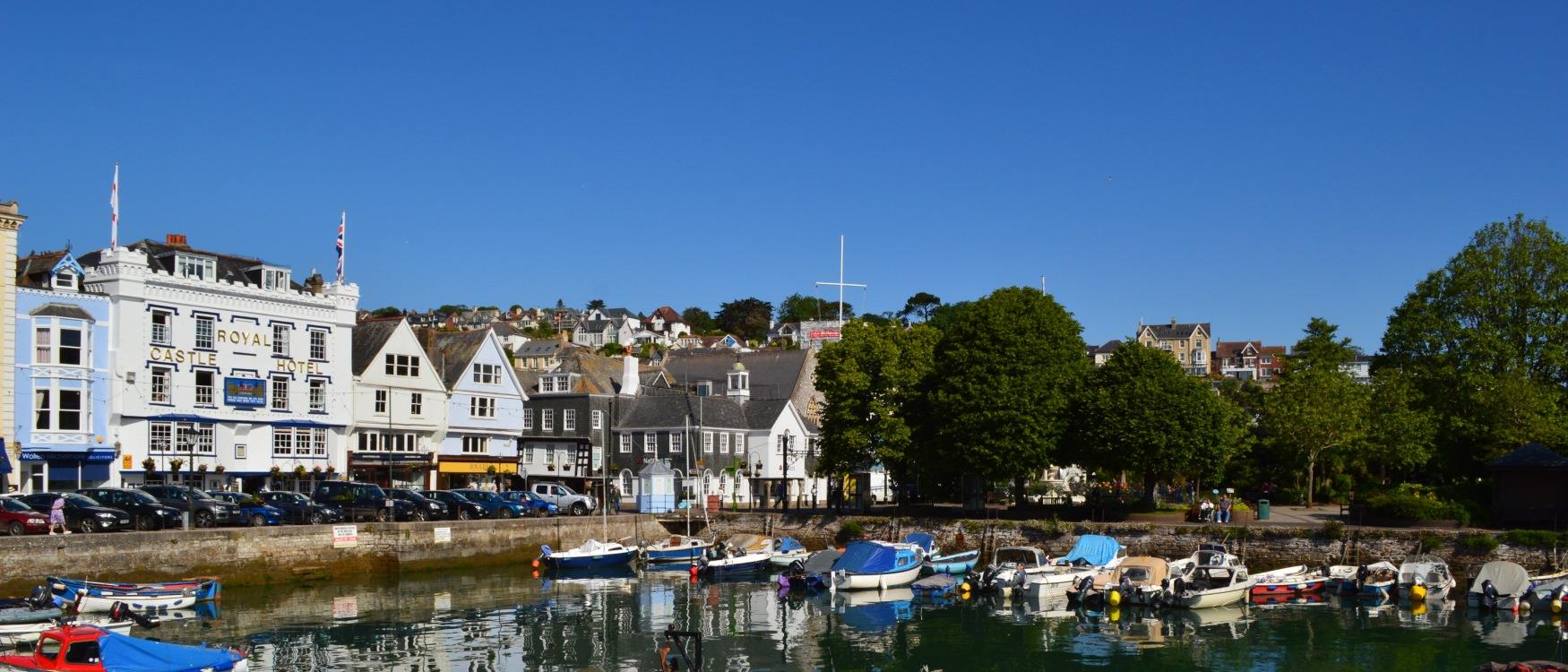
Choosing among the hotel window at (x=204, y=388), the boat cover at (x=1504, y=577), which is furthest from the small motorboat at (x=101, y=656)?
the boat cover at (x=1504, y=577)

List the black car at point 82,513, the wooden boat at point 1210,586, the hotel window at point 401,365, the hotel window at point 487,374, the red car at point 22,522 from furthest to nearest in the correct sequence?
the hotel window at point 487,374 < the hotel window at point 401,365 < the black car at point 82,513 < the wooden boat at point 1210,586 < the red car at point 22,522

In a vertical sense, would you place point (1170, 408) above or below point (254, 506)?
above

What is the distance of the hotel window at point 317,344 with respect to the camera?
6844 centimetres

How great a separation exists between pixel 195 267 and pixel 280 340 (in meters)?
5.66

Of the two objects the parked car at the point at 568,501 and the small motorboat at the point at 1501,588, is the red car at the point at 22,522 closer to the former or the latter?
the parked car at the point at 568,501

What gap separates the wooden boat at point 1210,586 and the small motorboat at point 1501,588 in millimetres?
7372

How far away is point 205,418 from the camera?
63000 millimetres

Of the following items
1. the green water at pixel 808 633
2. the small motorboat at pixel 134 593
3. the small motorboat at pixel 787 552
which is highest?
the small motorboat at pixel 134 593

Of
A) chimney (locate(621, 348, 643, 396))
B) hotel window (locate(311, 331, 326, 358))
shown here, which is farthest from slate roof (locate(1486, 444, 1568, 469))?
hotel window (locate(311, 331, 326, 358))

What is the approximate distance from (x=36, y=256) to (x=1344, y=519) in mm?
61778

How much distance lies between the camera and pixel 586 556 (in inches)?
2253

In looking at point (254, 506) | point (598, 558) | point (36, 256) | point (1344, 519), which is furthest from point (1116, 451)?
point (36, 256)

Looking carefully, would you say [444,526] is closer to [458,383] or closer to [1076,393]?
[458,383]

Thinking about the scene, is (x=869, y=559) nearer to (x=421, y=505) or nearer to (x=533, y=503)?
(x=533, y=503)
